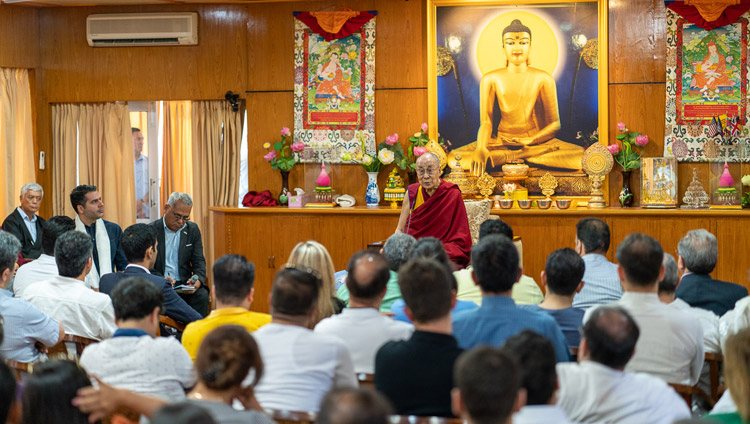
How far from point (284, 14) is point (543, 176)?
3492mm

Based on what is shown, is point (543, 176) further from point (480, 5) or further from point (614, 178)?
point (480, 5)

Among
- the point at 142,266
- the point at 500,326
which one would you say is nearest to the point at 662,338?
the point at 500,326

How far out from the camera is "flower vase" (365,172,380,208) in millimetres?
9125

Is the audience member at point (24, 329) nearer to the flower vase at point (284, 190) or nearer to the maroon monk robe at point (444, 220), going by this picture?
the maroon monk robe at point (444, 220)

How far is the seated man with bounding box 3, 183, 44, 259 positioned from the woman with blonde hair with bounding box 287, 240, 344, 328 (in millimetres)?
3878

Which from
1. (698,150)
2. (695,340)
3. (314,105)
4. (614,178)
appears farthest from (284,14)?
(695,340)

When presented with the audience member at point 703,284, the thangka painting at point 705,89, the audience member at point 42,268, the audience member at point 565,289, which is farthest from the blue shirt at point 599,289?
the thangka painting at point 705,89

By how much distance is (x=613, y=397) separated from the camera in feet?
8.64

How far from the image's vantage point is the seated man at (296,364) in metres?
2.95

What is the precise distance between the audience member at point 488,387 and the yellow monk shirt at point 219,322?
1627mm

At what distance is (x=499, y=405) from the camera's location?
208 centimetres

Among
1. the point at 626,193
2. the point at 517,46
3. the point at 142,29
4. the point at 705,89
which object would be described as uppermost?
the point at 142,29

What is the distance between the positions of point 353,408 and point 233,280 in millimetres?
1952

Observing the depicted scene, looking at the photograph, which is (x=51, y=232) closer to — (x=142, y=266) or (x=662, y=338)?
(x=142, y=266)
